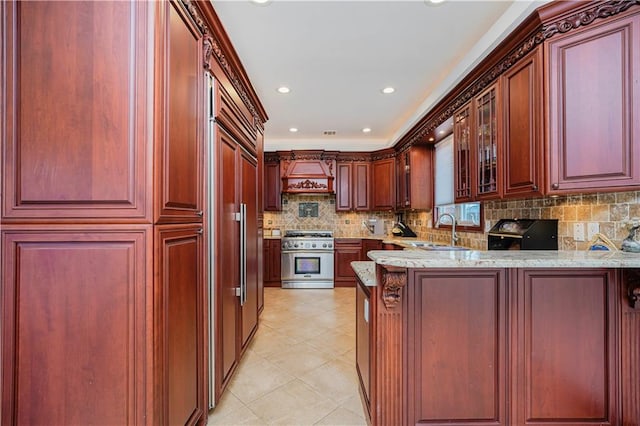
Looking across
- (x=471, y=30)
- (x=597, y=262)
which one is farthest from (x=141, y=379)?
(x=471, y=30)

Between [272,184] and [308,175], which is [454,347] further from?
[272,184]

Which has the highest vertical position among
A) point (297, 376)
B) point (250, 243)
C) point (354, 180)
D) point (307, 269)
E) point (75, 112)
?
point (354, 180)

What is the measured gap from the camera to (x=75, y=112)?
3.77 ft

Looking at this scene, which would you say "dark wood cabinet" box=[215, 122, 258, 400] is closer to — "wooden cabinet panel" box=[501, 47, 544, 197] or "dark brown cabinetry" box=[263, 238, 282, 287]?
"wooden cabinet panel" box=[501, 47, 544, 197]

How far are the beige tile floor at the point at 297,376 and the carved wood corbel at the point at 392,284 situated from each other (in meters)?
0.88

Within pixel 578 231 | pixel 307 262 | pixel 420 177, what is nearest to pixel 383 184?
pixel 420 177

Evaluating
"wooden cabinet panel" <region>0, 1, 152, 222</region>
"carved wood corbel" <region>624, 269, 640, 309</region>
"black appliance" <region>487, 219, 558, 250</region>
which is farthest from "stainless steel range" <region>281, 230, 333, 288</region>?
"wooden cabinet panel" <region>0, 1, 152, 222</region>

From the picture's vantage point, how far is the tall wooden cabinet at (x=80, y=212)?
114cm

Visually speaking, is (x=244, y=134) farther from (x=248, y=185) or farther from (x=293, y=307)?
(x=293, y=307)

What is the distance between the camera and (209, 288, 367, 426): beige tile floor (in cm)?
187

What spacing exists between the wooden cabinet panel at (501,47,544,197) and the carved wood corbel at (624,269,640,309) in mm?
585

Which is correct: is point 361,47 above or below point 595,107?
above

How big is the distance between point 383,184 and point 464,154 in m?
2.58

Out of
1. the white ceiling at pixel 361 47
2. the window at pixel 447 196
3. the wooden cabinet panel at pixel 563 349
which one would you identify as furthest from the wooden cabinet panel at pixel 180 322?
the window at pixel 447 196
